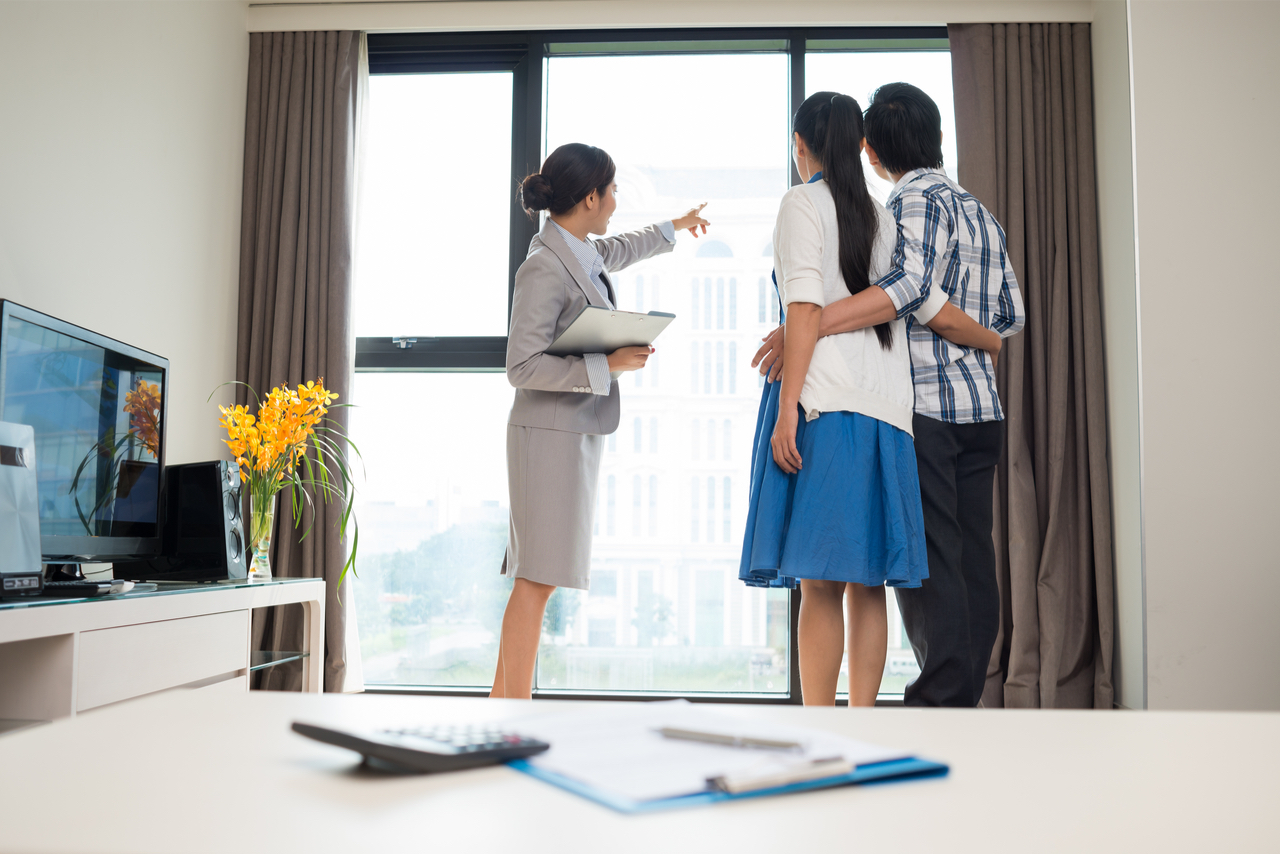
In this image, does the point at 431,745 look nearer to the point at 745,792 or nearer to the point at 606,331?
the point at 745,792

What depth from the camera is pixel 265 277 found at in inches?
127

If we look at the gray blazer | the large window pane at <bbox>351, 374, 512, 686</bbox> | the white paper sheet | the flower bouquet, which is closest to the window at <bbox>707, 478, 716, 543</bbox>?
the large window pane at <bbox>351, 374, 512, 686</bbox>

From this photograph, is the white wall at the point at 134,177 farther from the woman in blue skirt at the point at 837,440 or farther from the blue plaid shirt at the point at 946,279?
the blue plaid shirt at the point at 946,279

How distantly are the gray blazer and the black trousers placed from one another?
76cm

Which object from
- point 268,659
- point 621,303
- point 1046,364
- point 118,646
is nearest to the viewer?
point 118,646

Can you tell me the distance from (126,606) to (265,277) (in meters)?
1.73

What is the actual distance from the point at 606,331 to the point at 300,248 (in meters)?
1.72

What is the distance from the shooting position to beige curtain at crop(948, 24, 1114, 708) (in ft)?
9.59

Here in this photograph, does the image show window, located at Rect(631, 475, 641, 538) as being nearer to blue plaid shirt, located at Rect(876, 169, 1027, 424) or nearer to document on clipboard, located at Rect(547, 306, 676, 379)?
document on clipboard, located at Rect(547, 306, 676, 379)

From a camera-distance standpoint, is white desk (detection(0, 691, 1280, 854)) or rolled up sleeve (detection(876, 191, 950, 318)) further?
rolled up sleeve (detection(876, 191, 950, 318))

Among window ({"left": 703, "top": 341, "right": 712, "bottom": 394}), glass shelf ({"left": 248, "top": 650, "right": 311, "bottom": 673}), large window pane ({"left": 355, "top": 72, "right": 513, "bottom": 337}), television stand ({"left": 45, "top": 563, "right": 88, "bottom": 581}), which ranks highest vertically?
large window pane ({"left": 355, "top": 72, "right": 513, "bottom": 337})

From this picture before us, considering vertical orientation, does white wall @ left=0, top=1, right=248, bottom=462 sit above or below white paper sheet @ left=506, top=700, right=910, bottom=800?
above

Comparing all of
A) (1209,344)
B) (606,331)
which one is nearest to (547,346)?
(606,331)

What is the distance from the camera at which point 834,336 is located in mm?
1727
